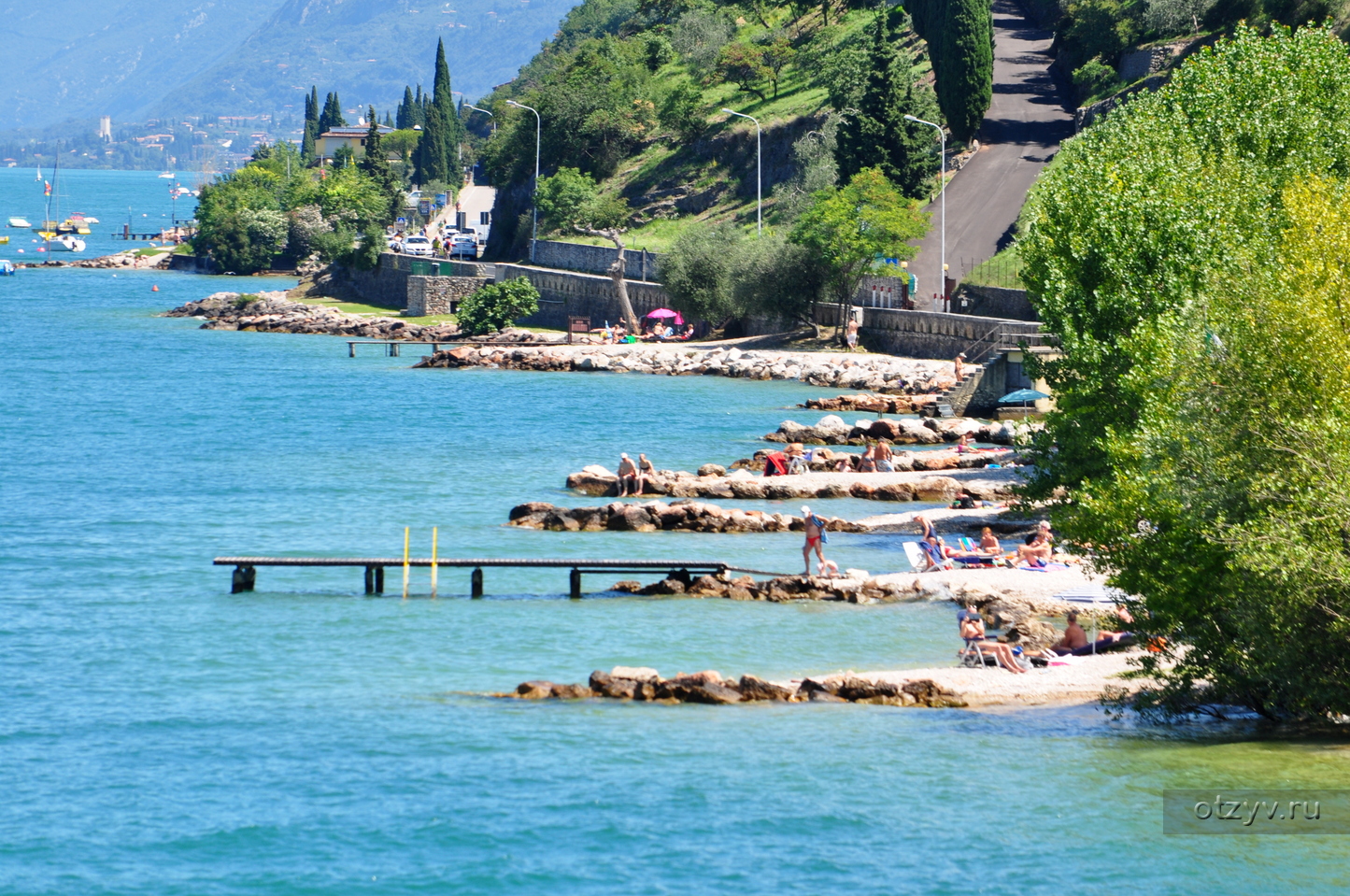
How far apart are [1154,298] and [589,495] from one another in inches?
756

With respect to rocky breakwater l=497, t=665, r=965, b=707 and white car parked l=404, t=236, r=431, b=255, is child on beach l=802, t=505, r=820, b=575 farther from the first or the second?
white car parked l=404, t=236, r=431, b=255

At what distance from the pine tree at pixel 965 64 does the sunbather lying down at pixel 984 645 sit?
61886 mm

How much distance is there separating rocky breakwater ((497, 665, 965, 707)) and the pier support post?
36.0 feet

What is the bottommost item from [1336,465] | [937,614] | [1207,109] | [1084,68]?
[937,614]

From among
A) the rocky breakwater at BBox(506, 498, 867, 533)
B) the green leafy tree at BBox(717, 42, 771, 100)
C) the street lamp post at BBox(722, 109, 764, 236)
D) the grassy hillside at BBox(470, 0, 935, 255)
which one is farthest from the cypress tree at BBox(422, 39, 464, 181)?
the rocky breakwater at BBox(506, 498, 867, 533)

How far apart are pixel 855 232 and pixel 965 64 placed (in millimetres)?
16861

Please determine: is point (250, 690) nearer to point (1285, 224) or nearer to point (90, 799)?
point (90, 799)

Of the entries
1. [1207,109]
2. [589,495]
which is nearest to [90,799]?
[589,495]

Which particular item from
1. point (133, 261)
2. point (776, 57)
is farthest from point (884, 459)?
point (133, 261)

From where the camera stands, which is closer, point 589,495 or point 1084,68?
point 589,495

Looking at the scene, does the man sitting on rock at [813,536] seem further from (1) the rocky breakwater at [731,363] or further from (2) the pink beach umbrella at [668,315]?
(2) the pink beach umbrella at [668,315]

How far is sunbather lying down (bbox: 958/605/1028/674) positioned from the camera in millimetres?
24500

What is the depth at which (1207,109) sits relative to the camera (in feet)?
115

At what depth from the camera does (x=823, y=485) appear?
42.2 m
